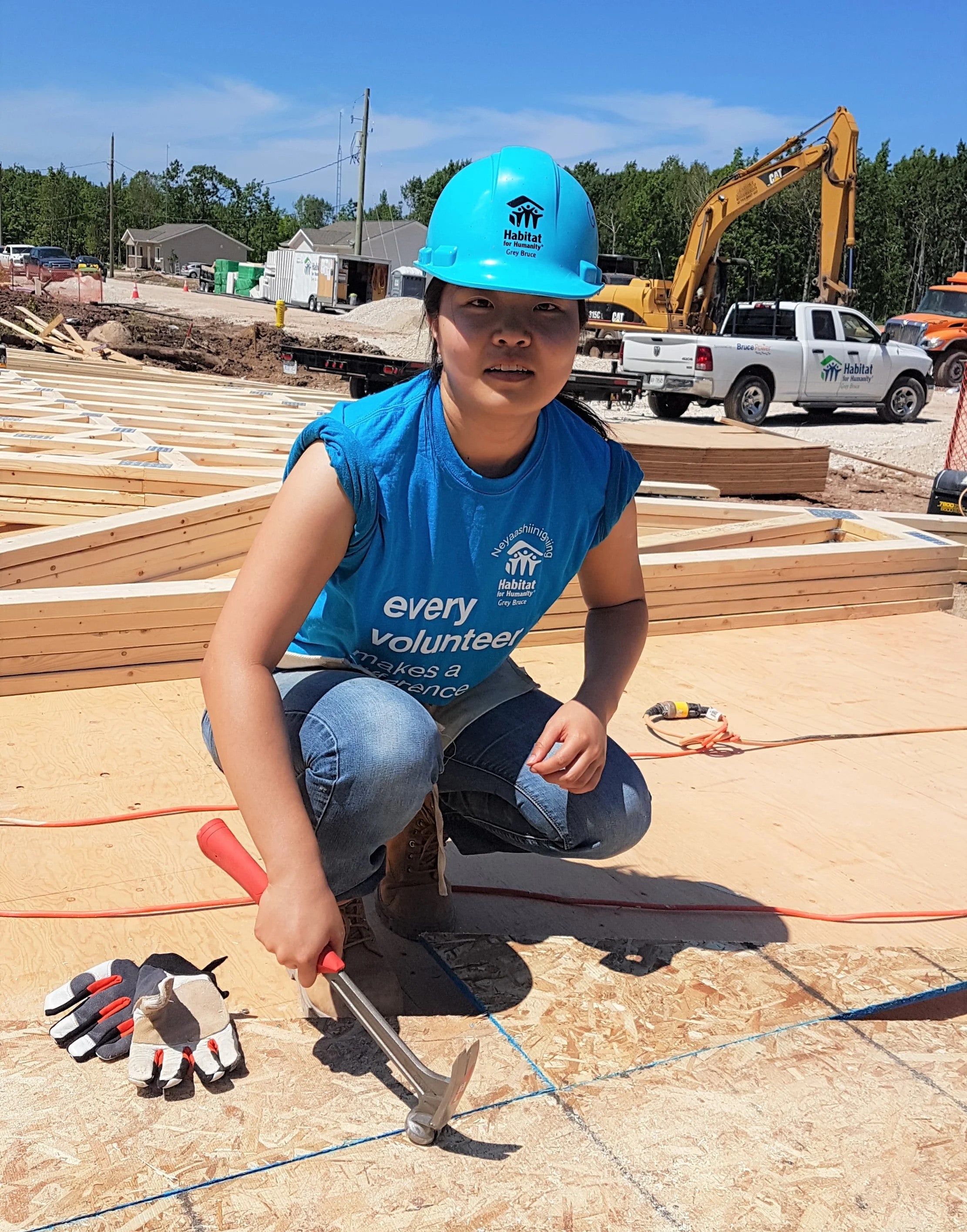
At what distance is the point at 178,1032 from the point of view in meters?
1.73

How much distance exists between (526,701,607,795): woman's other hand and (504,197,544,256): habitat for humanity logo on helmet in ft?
2.65

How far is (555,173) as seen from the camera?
1796mm

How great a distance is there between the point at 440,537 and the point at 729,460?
8.24 metres

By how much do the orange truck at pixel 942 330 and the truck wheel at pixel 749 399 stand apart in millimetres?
7370

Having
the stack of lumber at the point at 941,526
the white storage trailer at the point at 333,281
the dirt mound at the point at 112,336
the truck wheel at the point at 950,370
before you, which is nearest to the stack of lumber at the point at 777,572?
the stack of lumber at the point at 941,526

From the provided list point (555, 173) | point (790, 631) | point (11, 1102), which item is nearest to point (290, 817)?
point (11, 1102)

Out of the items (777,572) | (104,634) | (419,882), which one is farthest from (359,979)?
(777,572)

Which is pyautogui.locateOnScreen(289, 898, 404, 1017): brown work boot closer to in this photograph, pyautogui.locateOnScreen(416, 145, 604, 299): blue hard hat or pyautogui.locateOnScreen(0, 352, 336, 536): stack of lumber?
pyautogui.locateOnScreen(416, 145, 604, 299): blue hard hat

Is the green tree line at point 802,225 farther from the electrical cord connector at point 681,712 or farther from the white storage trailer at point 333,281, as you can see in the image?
the electrical cord connector at point 681,712

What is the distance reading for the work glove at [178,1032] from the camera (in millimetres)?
1657

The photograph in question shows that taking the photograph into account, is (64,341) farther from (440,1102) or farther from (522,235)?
(440,1102)

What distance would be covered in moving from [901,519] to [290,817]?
5.35 metres

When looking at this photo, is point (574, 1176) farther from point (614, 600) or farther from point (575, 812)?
point (614, 600)

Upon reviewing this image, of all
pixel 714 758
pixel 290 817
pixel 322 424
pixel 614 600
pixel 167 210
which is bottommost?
pixel 714 758
